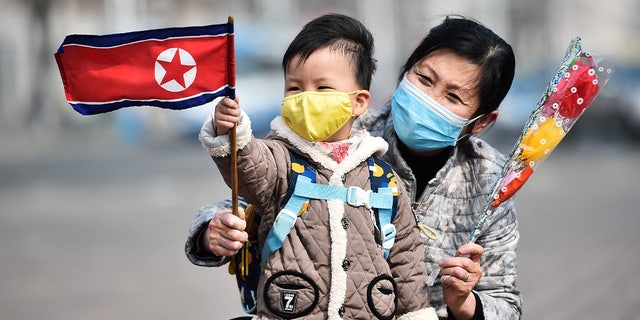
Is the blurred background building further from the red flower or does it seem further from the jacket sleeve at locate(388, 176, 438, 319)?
the jacket sleeve at locate(388, 176, 438, 319)

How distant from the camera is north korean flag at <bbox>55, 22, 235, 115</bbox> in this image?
2797mm

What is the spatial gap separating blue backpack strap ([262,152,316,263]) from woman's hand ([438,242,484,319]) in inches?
18.1

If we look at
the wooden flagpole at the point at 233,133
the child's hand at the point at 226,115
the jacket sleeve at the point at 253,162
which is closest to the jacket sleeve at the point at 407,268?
the jacket sleeve at the point at 253,162

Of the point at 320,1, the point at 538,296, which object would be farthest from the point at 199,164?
the point at 320,1

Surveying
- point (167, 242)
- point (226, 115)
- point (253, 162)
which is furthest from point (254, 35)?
point (226, 115)

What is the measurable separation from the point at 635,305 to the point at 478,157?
405cm

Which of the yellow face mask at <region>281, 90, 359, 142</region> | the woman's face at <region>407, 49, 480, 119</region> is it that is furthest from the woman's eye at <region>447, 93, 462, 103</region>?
the yellow face mask at <region>281, 90, 359, 142</region>

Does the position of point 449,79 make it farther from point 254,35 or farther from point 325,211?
point 254,35

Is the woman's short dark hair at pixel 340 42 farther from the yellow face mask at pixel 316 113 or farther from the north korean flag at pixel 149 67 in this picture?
the north korean flag at pixel 149 67

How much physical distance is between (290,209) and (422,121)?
62 cm

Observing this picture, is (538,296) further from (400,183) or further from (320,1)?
(320,1)

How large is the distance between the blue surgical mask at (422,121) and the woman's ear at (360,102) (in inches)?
9.7

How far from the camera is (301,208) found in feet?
9.56

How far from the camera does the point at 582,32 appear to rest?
107ft
